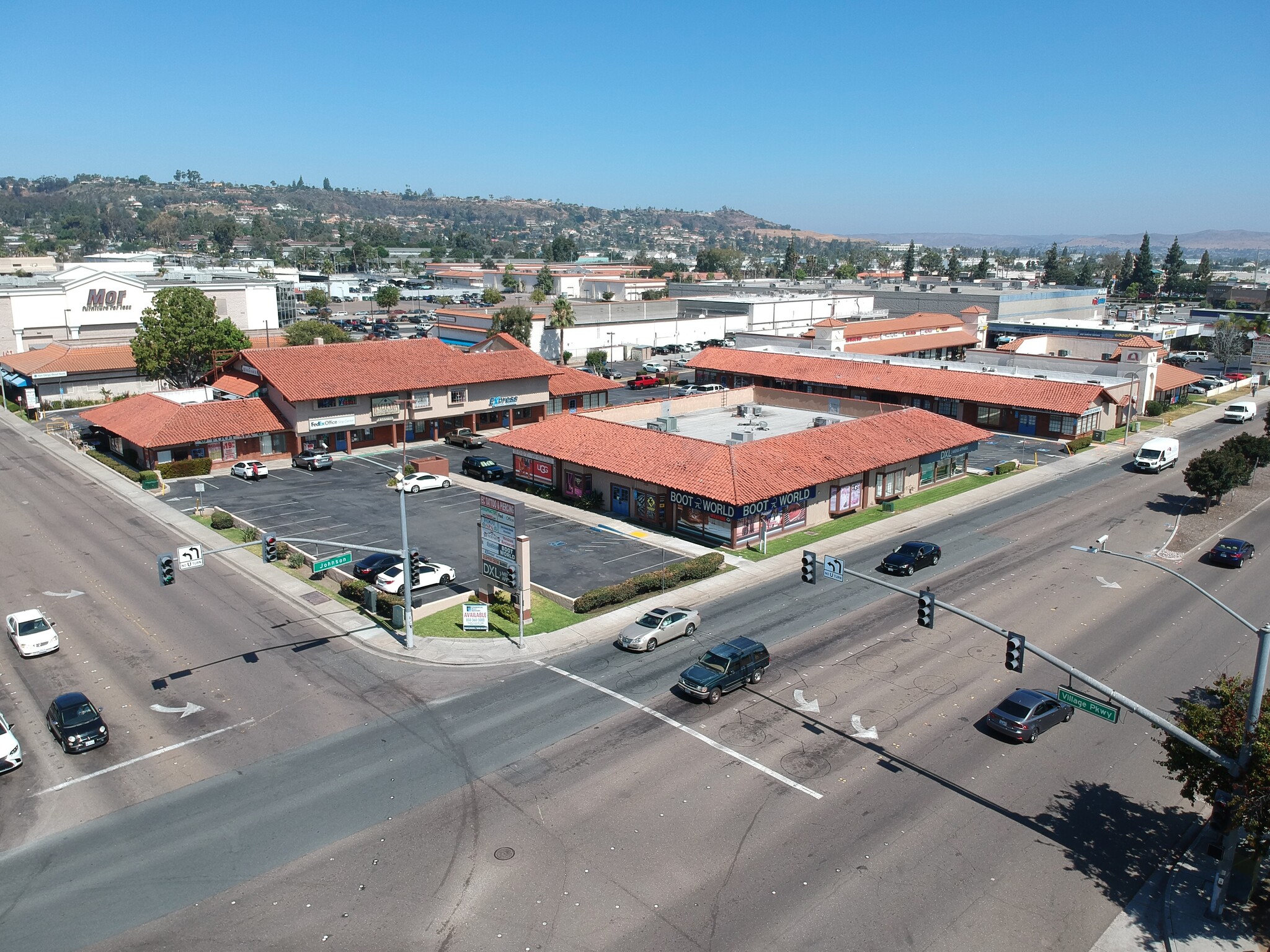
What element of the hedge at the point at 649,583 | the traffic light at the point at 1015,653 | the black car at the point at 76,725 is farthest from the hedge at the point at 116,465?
the traffic light at the point at 1015,653

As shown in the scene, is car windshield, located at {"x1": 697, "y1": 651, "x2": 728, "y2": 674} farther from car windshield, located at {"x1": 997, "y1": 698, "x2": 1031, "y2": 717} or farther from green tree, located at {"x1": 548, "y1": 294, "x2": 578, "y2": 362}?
green tree, located at {"x1": 548, "y1": 294, "x2": 578, "y2": 362}

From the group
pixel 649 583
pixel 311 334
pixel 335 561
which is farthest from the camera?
pixel 311 334

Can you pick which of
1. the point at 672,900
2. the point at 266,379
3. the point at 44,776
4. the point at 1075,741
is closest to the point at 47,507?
the point at 266,379

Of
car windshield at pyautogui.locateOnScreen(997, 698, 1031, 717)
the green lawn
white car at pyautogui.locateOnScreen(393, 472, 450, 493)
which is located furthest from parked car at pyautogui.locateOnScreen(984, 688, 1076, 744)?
white car at pyautogui.locateOnScreen(393, 472, 450, 493)

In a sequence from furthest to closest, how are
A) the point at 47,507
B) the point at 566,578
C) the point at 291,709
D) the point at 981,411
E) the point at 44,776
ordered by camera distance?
the point at 981,411
the point at 47,507
the point at 566,578
the point at 291,709
the point at 44,776

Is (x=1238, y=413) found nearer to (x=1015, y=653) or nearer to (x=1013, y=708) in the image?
(x=1013, y=708)

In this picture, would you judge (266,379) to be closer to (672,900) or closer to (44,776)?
(44,776)

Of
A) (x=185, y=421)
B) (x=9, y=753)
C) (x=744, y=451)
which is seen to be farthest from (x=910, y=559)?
(x=185, y=421)
